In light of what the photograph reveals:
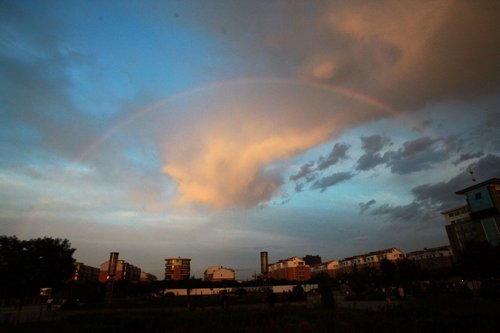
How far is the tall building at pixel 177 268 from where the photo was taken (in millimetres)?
143125

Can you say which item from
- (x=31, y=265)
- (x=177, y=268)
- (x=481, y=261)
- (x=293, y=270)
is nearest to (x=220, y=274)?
(x=177, y=268)

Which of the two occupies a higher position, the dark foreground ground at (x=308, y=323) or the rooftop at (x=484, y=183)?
the rooftop at (x=484, y=183)

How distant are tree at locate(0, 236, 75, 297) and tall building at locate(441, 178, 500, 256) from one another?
73.9 m

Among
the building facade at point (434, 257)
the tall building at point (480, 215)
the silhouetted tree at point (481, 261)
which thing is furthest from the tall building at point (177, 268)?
the silhouetted tree at point (481, 261)

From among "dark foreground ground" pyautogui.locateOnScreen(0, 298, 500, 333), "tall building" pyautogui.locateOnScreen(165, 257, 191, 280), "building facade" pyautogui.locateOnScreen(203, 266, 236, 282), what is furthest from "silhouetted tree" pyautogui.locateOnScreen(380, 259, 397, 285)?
"tall building" pyautogui.locateOnScreen(165, 257, 191, 280)

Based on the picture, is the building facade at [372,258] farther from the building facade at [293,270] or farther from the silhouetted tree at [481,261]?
the silhouetted tree at [481,261]

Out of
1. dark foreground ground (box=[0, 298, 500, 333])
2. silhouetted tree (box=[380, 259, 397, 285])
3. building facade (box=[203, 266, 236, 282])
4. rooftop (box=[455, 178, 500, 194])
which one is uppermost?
rooftop (box=[455, 178, 500, 194])

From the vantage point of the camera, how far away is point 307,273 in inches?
6166

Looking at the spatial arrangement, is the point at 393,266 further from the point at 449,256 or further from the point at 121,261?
the point at 121,261

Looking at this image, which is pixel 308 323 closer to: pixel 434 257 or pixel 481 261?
pixel 481 261

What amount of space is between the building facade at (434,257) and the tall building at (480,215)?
31308 millimetres

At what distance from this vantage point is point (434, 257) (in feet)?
401

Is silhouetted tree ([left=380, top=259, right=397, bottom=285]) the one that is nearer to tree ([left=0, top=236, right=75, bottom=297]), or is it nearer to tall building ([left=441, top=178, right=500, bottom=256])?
tall building ([left=441, top=178, right=500, bottom=256])

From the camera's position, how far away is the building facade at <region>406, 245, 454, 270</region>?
116 m
